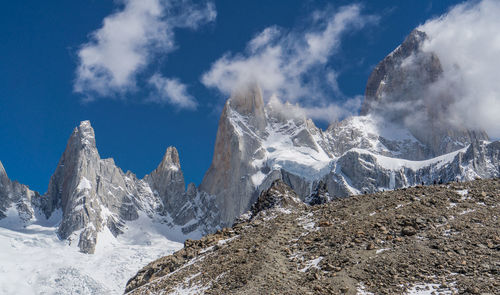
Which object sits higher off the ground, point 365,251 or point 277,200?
point 277,200

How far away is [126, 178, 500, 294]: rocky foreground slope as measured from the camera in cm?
2339

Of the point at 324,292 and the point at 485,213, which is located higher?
the point at 485,213

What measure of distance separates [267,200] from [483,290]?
34250 mm

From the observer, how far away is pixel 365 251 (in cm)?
2686

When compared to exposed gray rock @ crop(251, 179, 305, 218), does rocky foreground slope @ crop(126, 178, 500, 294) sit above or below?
below

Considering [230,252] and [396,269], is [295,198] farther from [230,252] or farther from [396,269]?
[396,269]

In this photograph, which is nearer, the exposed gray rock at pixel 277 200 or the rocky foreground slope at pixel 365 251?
the rocky foreground slope at pixel 365 251

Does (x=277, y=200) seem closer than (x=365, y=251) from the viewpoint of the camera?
No

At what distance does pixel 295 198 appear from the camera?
187 ft

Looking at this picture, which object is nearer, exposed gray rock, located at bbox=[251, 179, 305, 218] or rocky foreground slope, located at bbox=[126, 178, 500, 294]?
rocky foreground slope, located at bbox=[126, 178, 500, 294]

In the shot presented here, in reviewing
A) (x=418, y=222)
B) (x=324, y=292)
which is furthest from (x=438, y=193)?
(x=324, y=292)

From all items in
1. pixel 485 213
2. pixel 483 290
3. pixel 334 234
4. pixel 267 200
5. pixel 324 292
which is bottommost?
pixel 483 290

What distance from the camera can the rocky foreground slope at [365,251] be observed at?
23.4 m

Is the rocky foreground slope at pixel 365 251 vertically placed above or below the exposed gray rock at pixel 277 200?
below
